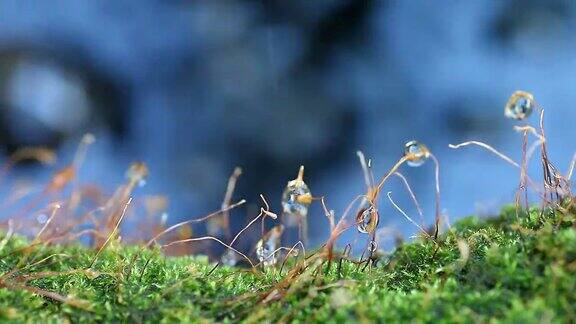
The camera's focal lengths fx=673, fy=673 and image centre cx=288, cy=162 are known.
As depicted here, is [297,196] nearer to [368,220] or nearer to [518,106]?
[368,220]

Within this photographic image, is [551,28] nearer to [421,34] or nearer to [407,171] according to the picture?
[421,34]

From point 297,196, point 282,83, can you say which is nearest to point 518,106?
point 297,196

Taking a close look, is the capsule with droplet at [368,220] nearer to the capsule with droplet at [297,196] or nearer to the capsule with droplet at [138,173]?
the capsule with droplet at [297,196]

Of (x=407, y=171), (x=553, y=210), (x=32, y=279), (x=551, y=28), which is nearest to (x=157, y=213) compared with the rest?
(x=32, y=279)

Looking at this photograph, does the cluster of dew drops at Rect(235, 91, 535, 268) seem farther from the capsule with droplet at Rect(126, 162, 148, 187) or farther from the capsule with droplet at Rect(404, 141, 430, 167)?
the capsule with droplet at Rect(126, 162, 148, 187)

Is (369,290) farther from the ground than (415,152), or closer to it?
closer to it

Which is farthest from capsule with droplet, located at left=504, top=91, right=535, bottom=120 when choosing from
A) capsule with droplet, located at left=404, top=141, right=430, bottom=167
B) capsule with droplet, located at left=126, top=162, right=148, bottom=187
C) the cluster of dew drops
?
capsule with droplet, located at left=126, top=162, right=148, bottom=187
